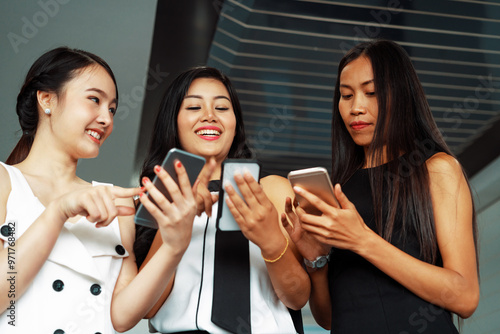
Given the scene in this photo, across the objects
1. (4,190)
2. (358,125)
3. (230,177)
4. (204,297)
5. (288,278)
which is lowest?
(204,297)

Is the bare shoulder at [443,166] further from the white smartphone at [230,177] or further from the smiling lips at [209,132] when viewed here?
the smiling lips at [209,132]

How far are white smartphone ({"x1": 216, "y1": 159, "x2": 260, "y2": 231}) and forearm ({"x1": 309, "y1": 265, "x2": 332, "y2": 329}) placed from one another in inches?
16.4

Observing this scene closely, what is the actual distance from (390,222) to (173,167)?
0.75 m

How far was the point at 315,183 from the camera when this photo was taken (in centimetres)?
157

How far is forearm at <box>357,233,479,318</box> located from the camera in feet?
5.30

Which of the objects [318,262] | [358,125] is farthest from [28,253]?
[358,125]

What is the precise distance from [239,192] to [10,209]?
656mm

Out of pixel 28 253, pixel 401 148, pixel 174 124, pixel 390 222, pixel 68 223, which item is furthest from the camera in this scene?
pixel 174 124

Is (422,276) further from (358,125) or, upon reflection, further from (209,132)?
(209,132)

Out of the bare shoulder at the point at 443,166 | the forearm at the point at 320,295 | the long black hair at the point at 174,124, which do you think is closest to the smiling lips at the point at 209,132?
the long black hair at the point at 174,124

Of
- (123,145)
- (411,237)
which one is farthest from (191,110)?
(123,145)

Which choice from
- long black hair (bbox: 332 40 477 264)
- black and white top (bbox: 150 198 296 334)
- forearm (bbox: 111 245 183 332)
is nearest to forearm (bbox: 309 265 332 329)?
black and white top (bbox: 150 198 296 334)

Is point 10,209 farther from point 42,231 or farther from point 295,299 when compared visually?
point 295,299

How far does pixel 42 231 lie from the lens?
1458 millimetres
